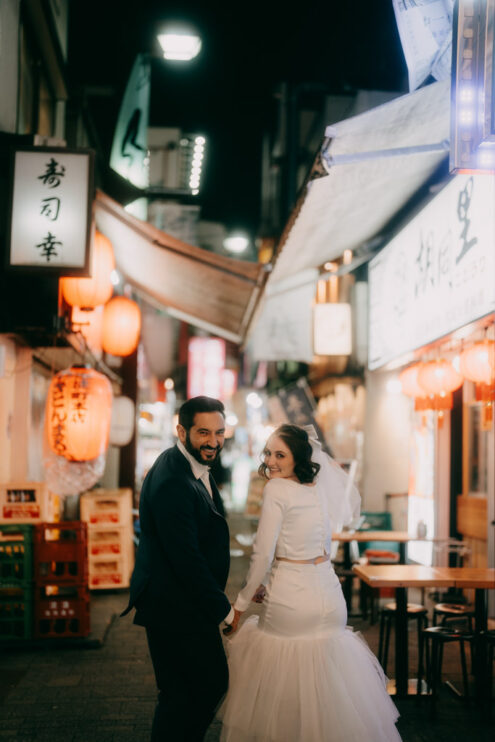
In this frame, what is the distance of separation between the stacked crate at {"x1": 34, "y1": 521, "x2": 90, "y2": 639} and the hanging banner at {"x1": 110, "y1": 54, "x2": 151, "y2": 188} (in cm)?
576

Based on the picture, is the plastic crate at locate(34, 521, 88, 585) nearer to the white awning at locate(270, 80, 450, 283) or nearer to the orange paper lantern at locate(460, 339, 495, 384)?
the white awning at locate(270, 80, 450, 283)

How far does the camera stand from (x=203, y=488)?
186 inches

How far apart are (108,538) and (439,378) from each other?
6.34 metres

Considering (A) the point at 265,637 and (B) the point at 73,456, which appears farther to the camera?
(B) the point at 73,456

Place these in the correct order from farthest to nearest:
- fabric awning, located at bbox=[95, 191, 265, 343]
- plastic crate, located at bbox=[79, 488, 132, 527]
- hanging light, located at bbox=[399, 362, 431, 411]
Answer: plastic crate, located at bbox=[79, 488, 132, 527]
hanging light, located at bbox=[399, 362, 431, 411]
fabric awning, located at bbox=[95, 191, 265, 343]

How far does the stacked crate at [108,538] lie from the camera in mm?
11570

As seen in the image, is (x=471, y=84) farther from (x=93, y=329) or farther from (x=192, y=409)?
(x=93, y=329)

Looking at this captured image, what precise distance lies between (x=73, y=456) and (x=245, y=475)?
28.7 meters

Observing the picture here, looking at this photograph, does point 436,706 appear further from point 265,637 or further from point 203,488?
point 203,488

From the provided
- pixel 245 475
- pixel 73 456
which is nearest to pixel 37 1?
pixel 73 456

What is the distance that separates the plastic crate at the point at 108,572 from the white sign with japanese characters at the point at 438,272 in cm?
586

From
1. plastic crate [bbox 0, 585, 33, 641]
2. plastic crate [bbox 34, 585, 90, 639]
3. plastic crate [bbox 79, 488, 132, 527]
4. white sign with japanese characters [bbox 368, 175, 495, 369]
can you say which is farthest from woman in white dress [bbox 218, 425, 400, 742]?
plastic crate [bbox 79, 488, 132, 527]

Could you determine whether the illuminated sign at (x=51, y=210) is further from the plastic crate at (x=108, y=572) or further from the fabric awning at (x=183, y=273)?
the plastic crate at (x=108, y=572)

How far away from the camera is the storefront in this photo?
577 centimetres
